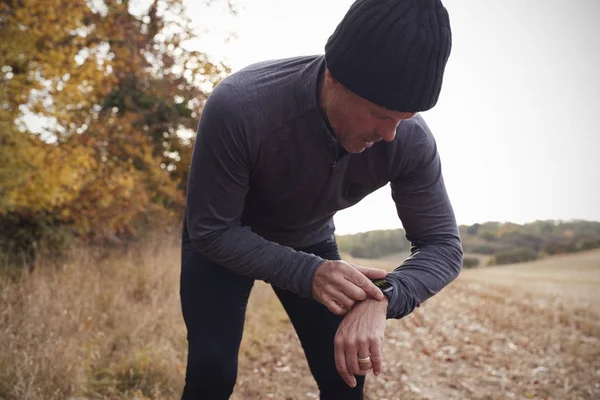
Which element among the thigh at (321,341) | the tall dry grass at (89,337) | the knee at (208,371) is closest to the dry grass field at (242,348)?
the tall dry grass at (89,337)

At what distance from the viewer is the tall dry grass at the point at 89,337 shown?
306 centimetres

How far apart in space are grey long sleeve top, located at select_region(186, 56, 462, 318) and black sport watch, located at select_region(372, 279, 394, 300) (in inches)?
0.8

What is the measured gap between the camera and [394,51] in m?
1.50

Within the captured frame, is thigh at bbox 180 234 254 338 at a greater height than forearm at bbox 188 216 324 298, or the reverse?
forearm at bbox 188 216 324 298

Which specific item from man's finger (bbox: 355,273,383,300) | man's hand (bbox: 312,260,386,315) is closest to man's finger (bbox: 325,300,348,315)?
man's hand (bbox: 312,260,386,315)

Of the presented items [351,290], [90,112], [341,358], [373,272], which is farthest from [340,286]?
[90,112]

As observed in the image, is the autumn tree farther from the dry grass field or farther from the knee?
the knee

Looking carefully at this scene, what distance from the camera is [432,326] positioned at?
7.16m

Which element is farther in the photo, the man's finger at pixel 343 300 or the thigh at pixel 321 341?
the thigh at pixel 321 341

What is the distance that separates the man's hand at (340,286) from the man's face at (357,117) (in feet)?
1.57

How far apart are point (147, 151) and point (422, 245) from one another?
741 centimetres

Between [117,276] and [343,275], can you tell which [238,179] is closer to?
[343,275]

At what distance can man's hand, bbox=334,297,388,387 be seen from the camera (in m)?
1.75

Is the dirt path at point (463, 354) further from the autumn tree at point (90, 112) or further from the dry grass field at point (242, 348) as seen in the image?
the autumn tree at point (90, 112)
